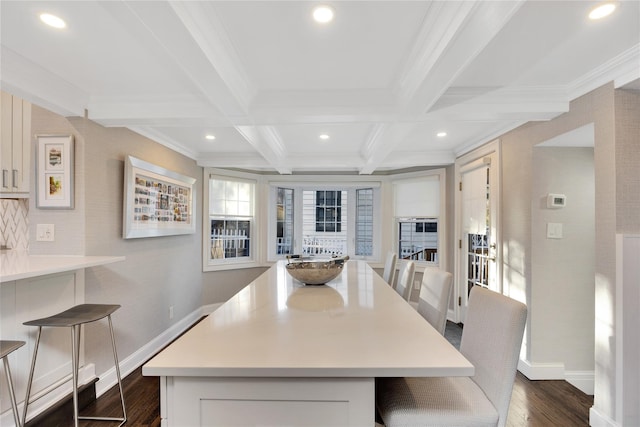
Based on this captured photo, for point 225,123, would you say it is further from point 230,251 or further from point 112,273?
point 230,251

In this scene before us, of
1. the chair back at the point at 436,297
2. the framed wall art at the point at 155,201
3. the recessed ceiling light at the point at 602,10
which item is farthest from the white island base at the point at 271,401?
the framed wall art at the point at 155,201

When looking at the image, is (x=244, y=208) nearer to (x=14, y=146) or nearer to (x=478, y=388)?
(x=14, y=146)

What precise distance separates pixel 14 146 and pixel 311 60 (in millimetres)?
2179

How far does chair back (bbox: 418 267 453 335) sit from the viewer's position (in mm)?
1670

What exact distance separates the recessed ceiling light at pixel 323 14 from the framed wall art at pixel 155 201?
2.07m

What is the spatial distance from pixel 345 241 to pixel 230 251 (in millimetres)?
1800

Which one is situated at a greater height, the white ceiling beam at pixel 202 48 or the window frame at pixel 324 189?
the white ceiling beam at pixel 202 48

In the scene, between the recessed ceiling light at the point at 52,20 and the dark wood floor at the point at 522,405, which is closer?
the recessed ceiling light at the point at 52,20

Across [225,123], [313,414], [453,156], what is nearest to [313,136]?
[225,123]

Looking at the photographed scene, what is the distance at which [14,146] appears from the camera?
227 centimetres

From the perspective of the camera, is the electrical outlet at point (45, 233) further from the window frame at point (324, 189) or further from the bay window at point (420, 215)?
the bay window at point (420, 215)

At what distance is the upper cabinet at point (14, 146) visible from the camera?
2227mm

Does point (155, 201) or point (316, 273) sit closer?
point (316, 273)

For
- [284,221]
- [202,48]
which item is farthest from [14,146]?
[284,221]
